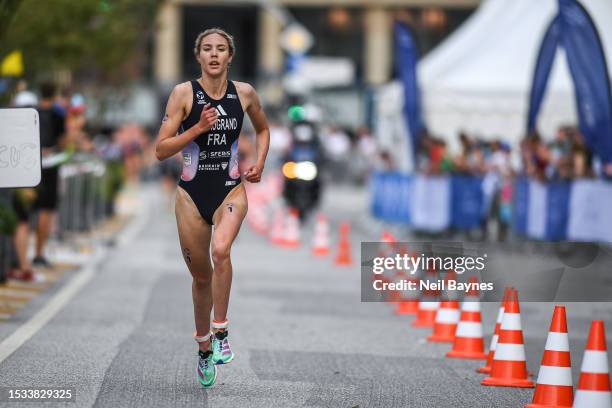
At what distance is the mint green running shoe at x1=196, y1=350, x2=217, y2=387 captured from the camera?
28.5 feet

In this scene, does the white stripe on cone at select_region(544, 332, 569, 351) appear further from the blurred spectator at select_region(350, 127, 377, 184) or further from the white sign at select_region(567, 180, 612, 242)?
the blurred spectator at select_region(350, 127, 377, 184)

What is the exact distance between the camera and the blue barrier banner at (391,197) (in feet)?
86.1

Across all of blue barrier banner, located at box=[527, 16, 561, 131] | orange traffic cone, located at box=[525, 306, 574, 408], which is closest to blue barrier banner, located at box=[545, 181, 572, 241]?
blue barrier banner, located at box=[527, 16, 561, 131]

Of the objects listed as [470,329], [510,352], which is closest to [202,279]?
[510,352]

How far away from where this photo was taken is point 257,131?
9.24m

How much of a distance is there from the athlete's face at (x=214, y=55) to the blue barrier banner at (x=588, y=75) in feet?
28.5

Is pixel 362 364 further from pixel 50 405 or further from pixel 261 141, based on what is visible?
pixel 50 405

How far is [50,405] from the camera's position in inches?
311

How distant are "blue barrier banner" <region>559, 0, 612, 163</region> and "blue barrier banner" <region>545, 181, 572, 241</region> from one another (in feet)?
5.35

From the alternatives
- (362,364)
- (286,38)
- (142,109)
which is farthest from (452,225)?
Answer: (142,109)

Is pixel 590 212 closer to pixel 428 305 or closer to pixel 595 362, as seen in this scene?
pixel 428 305

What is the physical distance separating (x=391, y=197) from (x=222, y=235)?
1932cm

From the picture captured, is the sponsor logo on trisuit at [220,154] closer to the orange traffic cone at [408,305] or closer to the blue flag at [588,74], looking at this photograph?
the orange traffic cone at [408,305]

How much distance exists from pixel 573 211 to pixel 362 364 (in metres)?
8.64
